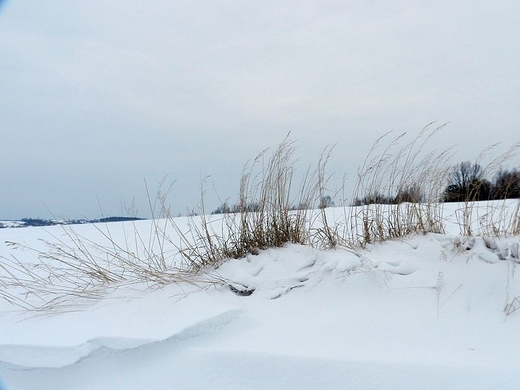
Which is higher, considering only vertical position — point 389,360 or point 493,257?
point 493,257

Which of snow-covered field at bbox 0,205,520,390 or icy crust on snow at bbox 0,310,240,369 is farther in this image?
icy crust on snow at bbox 0,310,240,369

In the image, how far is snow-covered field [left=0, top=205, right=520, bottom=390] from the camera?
2.00 m

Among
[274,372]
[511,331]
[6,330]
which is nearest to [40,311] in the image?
[6,330]

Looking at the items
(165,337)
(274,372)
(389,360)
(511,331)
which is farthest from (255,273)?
(511,331)

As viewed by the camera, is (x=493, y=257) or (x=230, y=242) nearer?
(x=493, y=257)

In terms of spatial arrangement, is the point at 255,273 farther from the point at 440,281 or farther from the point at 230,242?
the point at 440,281

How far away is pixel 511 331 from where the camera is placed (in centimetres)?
226

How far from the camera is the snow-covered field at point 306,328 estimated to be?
2000mm

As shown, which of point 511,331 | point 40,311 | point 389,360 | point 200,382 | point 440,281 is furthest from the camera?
point 40,311

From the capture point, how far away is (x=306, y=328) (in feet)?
7.99

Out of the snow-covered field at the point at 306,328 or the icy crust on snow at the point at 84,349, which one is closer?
the snow-covered field at the point at 306,328

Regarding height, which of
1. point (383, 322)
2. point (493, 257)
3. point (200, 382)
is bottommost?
point (200, 382)

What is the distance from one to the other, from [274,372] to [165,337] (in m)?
0.63

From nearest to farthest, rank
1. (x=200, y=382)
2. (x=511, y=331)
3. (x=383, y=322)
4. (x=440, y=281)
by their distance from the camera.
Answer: (x=200, y=382) < (x=511, y=331) < (x=383, y=322) < (x=440, y=281)
